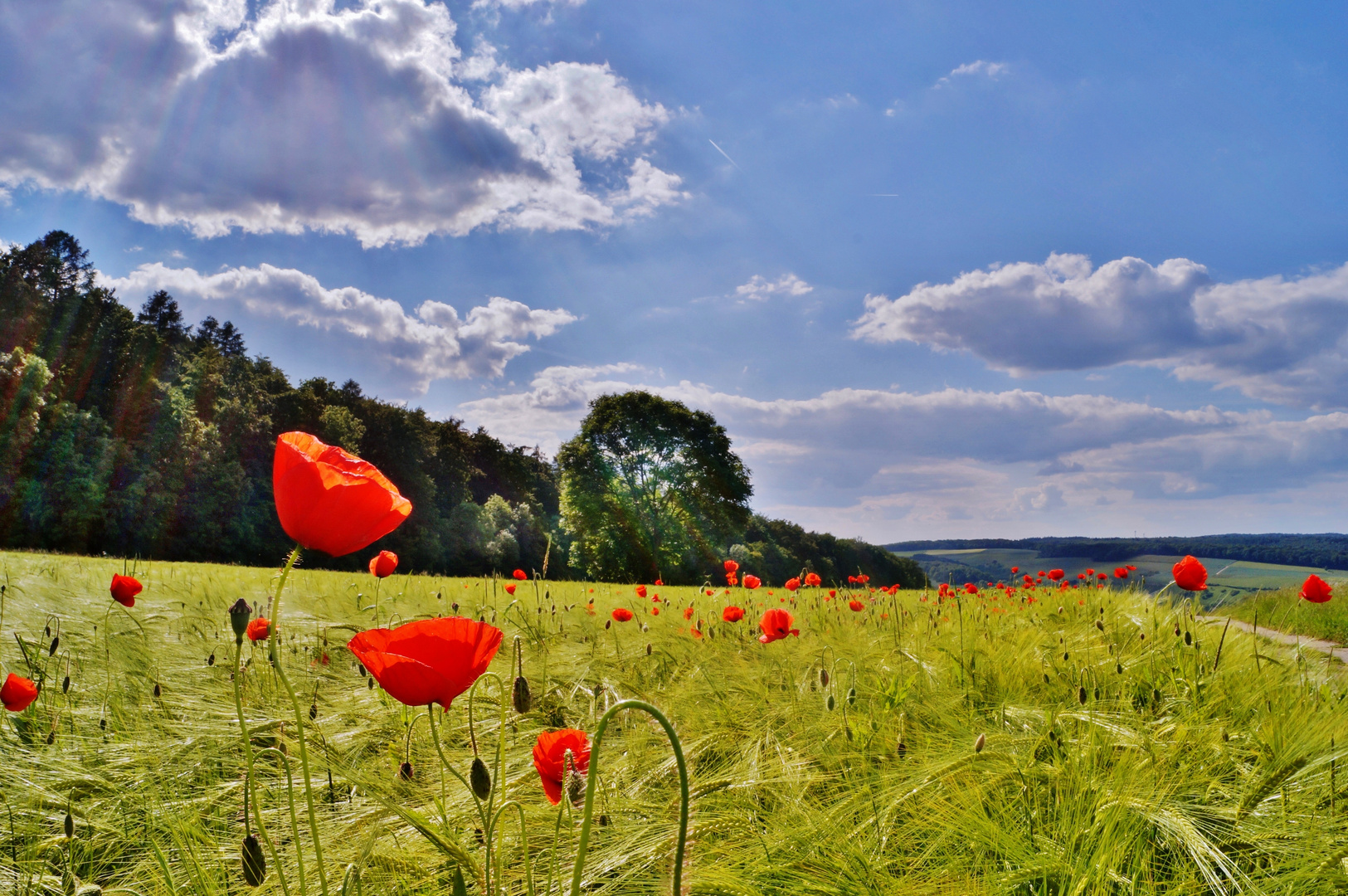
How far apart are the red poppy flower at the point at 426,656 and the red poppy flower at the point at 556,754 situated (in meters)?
0.20

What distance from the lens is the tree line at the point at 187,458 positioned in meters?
21.2

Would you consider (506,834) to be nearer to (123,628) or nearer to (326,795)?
(326,795)

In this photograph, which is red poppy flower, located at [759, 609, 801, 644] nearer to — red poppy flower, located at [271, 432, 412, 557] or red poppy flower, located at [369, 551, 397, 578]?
red poppy flower, located at [369, 551, 397, 578]

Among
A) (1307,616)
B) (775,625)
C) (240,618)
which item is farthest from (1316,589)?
(1307,616)

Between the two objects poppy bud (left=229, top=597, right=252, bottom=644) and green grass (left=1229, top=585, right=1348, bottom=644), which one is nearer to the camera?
poppy bud (left=229, top=597, right=252, bottom=644)

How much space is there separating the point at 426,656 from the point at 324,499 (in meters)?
0.33

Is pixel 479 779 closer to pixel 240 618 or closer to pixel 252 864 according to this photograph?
pixel 252 864

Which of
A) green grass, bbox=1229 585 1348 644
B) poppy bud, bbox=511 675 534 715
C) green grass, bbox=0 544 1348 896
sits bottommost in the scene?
green grass, bbox=1229 585 1348 644

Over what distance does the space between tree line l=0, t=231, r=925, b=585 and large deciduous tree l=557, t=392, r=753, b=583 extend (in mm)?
120

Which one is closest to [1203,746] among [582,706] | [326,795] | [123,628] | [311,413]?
[582,706]

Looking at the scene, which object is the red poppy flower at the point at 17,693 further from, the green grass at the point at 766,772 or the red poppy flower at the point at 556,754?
the red poppy flower at the point at 556,754

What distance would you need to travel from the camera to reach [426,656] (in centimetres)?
92

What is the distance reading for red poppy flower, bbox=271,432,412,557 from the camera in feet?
3.41

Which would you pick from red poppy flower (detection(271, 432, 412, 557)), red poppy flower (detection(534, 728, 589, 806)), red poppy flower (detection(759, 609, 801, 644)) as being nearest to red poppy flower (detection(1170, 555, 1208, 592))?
red poppy flower (detection(759, 609, 801, 644))
